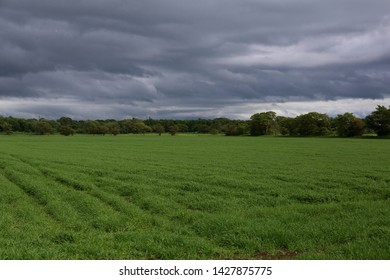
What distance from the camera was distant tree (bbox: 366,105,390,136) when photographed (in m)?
134

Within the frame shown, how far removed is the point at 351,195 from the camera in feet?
63.0

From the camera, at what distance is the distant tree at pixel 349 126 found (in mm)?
140125

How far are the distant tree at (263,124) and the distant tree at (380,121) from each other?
51560mm

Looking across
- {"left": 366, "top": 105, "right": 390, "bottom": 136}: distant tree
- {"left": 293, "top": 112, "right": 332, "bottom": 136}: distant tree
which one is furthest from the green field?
{"left": 293, "top": 112, "right": 332, "bottom": 136}: distant tree

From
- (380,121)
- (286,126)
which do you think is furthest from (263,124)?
(380,121)

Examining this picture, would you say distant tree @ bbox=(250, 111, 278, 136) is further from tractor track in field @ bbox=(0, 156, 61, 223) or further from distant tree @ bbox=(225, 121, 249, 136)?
tractor track in field @ bbox=(0, 156, 61, 223)

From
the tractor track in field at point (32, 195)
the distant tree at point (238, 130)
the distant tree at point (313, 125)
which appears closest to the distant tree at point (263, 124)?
the distant tree at point (238, 130)

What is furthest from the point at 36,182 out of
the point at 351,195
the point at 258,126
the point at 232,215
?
the point at 258,126

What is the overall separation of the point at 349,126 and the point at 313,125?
19.6 meters

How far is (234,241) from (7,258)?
6209 mm

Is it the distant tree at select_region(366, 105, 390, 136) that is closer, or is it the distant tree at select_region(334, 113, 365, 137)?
the distant tree at select_region(366, 105, 390, 136)

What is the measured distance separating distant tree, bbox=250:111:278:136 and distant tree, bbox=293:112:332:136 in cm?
1492

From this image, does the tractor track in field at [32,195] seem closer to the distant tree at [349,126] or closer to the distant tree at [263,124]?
the distant tree at [349,126]
